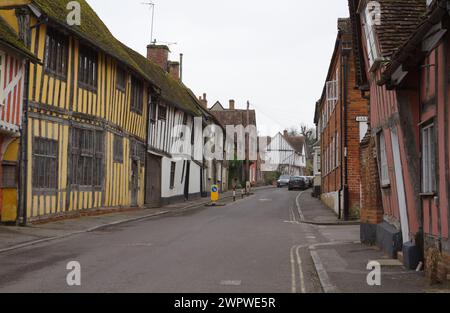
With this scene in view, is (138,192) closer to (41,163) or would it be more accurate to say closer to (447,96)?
(41,163)

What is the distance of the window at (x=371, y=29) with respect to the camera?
1188 centimetres

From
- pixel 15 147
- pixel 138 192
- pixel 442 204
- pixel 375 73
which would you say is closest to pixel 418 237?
pixel 442 204

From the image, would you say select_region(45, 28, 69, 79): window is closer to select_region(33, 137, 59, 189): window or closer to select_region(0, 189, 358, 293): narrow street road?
select_region(33, 137, 59, 189): window

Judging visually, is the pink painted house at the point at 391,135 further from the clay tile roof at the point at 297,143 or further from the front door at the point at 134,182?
the clay tile roof at the point at 297,143

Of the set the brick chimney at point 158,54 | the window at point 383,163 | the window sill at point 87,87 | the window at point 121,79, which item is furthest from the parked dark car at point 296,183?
the window at point 383,163

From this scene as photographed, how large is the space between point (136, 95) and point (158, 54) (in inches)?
548

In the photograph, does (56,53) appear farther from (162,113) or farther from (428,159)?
(162,113)

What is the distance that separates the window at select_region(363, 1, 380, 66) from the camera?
1188 cm

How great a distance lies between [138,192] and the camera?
27.1m

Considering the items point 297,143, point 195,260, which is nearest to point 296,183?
point 195,260

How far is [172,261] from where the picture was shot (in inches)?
414

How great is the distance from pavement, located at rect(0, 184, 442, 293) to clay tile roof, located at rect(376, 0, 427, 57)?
4313 mm

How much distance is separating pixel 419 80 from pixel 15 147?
11372mm

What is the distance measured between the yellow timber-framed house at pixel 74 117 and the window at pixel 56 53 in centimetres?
3
